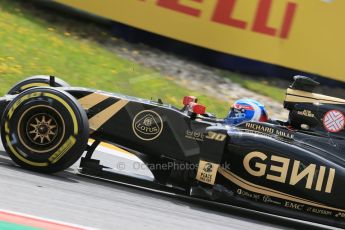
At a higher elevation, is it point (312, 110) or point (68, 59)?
point (312, 110)

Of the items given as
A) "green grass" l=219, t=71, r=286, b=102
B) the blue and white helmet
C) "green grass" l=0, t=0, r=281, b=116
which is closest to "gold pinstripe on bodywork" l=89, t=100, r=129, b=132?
the blue and white helmet

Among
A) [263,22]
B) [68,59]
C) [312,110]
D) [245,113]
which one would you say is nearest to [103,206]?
[245,113]

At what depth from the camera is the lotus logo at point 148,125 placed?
19.3 feet

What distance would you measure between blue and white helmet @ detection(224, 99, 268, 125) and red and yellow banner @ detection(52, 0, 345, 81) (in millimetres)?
6567

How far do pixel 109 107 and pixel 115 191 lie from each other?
2.89 ft

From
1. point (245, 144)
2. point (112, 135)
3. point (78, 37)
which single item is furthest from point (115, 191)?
point (78, 37)

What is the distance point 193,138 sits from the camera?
19.3 feet

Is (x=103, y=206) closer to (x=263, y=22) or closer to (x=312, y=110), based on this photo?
(x=312, y=110)

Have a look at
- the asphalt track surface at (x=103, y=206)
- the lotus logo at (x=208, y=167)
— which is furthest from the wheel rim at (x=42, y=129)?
the lotus logo at (x=208, y=167)

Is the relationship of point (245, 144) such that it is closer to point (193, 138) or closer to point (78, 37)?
point (193, 138)

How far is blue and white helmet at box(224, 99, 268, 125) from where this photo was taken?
20.3 feet

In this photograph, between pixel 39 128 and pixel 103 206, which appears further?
pixel 39 128

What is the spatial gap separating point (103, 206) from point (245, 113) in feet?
6.57

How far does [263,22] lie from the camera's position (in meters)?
12.5
